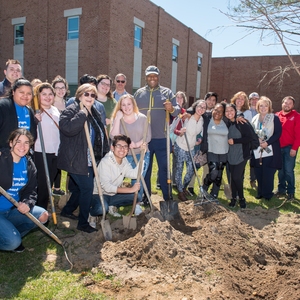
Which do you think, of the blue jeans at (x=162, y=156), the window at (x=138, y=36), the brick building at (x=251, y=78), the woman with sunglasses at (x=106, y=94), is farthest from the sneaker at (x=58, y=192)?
the brick building at (x=251, y=78)

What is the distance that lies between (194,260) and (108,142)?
83.1 inches

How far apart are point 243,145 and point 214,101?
124 centimetres

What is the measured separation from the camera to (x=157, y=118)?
19.0ft

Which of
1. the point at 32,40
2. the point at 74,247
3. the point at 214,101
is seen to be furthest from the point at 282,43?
the point at 32,40

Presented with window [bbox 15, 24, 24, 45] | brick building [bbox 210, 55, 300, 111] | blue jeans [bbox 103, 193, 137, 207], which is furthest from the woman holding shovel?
brick building [bbox 210, 55, 300, 111]

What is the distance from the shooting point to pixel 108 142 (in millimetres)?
4895

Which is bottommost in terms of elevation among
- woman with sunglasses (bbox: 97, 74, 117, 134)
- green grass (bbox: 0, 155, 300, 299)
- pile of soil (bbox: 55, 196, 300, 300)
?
green grass (bbox: 0, 155, 300, 299)

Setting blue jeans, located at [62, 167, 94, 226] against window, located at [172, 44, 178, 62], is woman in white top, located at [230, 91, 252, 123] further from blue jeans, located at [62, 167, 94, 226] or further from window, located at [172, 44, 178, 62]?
window, located at [172, 44, 178, 62]

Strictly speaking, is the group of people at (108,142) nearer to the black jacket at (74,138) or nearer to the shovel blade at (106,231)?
the black jacket at (74,138)

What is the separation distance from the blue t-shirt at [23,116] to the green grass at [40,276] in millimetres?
1534

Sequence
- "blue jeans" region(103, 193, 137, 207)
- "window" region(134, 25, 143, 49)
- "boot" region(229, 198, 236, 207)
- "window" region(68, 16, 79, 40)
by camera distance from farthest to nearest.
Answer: "window" region(134, 25, 143, 49) < "window" region(68, 16, 79, 40) < "boot" region(229, 198, 236, 207) < "blue jeans" region(103, 193, 137, 207)

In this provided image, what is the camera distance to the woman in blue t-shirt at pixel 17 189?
12.2 ft

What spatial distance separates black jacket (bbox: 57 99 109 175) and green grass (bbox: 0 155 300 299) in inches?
41.4

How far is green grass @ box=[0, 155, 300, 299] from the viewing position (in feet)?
10.4
